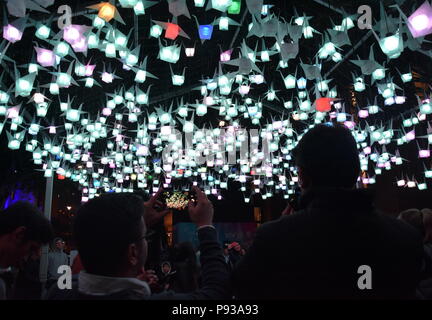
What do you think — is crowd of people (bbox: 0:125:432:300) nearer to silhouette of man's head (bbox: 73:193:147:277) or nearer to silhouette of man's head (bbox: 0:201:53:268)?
silhouette of man's head (bbox: 73:193:147:277)

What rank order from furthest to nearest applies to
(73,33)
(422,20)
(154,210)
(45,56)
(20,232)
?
(45,56)
(73,33)
(422,20)
(154,210)
(20,232)

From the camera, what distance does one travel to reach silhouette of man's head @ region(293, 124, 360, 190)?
1.21 m

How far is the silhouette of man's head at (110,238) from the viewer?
3.73ft

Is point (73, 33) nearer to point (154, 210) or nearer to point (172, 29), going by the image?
point (172, 29)

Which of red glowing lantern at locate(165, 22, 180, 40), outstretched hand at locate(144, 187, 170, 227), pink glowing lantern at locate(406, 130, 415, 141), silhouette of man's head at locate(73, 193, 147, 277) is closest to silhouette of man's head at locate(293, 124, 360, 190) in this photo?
silhouette of man's head at locate(73, 193, 147, 277)

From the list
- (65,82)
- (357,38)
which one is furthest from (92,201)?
(357,38)

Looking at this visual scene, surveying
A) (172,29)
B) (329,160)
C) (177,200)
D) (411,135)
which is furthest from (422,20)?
(177,200)

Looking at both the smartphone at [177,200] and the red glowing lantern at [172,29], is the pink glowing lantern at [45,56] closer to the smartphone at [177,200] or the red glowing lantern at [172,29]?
the red glowing lantern at [172,29]

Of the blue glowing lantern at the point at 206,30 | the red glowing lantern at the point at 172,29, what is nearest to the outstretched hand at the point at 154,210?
the red glowing lantern at the point at 172,29

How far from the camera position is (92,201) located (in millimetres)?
1217

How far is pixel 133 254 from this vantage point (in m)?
1.17

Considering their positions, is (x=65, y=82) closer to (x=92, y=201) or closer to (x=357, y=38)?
(x=92, y=201)

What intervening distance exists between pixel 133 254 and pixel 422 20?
339 centimetres

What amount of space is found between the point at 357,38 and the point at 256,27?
5.13 m
